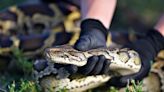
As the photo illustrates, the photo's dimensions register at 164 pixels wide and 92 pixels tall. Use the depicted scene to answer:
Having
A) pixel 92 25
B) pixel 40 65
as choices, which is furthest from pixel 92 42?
pixel 40 65

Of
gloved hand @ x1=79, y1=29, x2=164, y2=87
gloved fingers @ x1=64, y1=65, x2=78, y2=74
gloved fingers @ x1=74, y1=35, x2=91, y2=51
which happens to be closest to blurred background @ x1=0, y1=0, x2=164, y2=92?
gloved hand @ x1=79, y1=29, x2=164, y2=87

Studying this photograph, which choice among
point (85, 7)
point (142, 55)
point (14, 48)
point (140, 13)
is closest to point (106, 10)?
point (85, 7)

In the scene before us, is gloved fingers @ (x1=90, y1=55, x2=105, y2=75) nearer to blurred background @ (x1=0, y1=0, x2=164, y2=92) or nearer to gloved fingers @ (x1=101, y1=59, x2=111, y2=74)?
gloved fingers @ (x1=101, y1=59, x2=111, y2=74)

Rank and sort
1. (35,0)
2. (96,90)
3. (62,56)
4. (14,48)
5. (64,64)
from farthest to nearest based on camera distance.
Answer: (35,0), (14,48), (96,90), (64,64), (62,56)

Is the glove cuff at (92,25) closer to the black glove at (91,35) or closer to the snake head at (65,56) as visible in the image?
the black glove at (91,35)

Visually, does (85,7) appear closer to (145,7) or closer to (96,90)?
(96,90)
